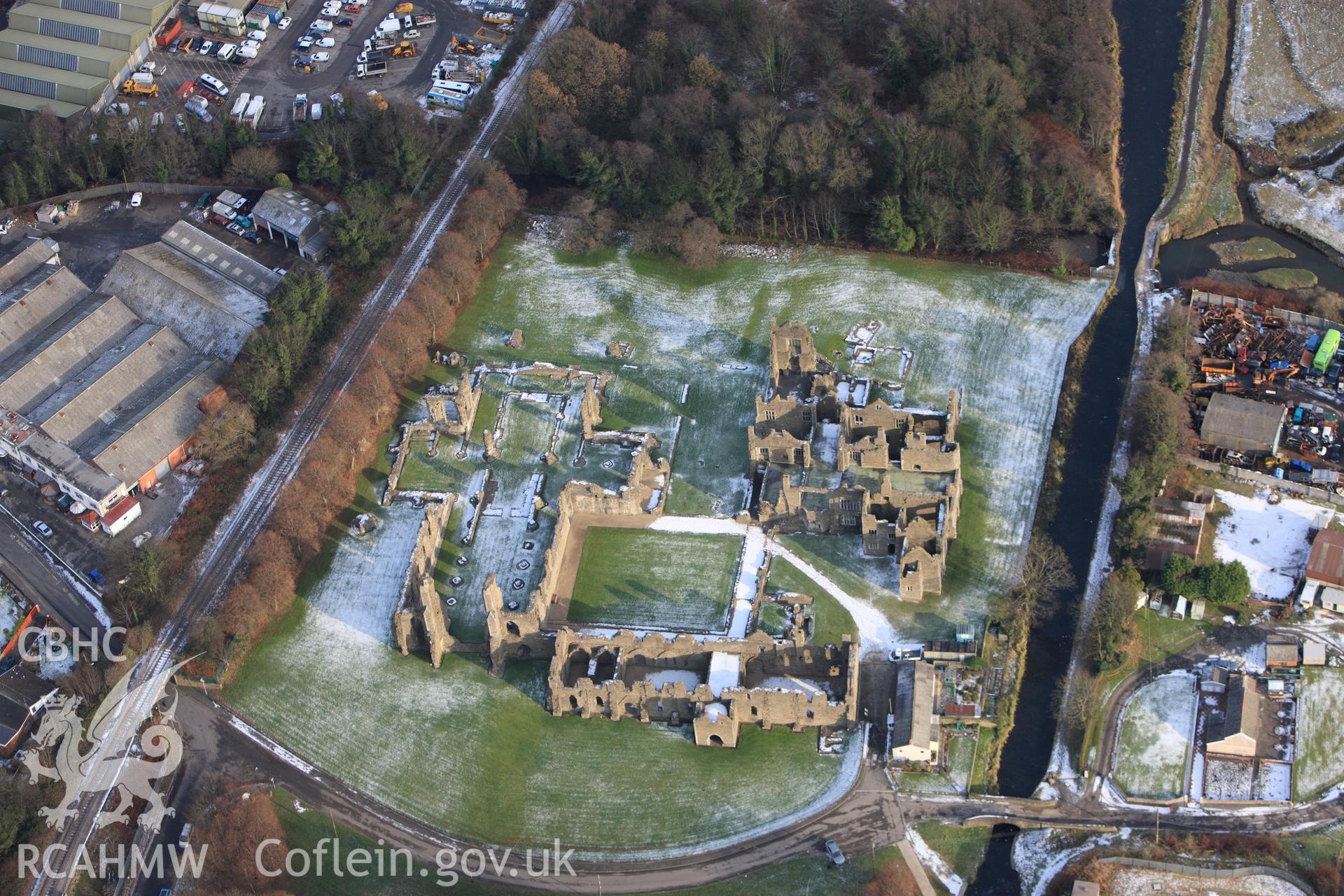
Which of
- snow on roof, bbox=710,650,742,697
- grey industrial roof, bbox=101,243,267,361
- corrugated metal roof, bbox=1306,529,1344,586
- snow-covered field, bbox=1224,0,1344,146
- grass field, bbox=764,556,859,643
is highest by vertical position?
snow-covered field, bbox=1224,0,1344,146

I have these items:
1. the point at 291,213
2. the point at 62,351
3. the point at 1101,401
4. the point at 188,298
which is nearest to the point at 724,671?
the point at 1101,401

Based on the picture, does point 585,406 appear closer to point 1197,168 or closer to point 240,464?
point 240,464

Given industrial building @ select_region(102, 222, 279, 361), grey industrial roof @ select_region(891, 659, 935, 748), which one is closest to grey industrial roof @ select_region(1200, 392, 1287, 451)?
grey industrial roof @ select_region(891, 659, 935, 748)

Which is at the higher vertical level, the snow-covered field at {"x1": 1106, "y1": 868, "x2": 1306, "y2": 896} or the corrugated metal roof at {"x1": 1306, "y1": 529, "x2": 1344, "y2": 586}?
the corrugated metal roof at {"x1": 1306, "y1": 529, "x2": 1344, "y2": 586}

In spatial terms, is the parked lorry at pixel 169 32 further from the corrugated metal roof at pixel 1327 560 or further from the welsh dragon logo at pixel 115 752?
the corrugated metal roof at pixel 1327 560

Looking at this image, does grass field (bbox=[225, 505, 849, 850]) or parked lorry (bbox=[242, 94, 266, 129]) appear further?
parked lorry (bbox=[242, 94, 266, 129])

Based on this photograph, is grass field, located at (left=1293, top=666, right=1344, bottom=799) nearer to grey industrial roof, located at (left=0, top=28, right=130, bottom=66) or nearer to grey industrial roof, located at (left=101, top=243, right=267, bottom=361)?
grey industrial roof, located at (left=101, top=243, right=267, bottom=361)

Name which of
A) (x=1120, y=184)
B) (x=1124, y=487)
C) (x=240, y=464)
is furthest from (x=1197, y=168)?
(x=240, y=464)
